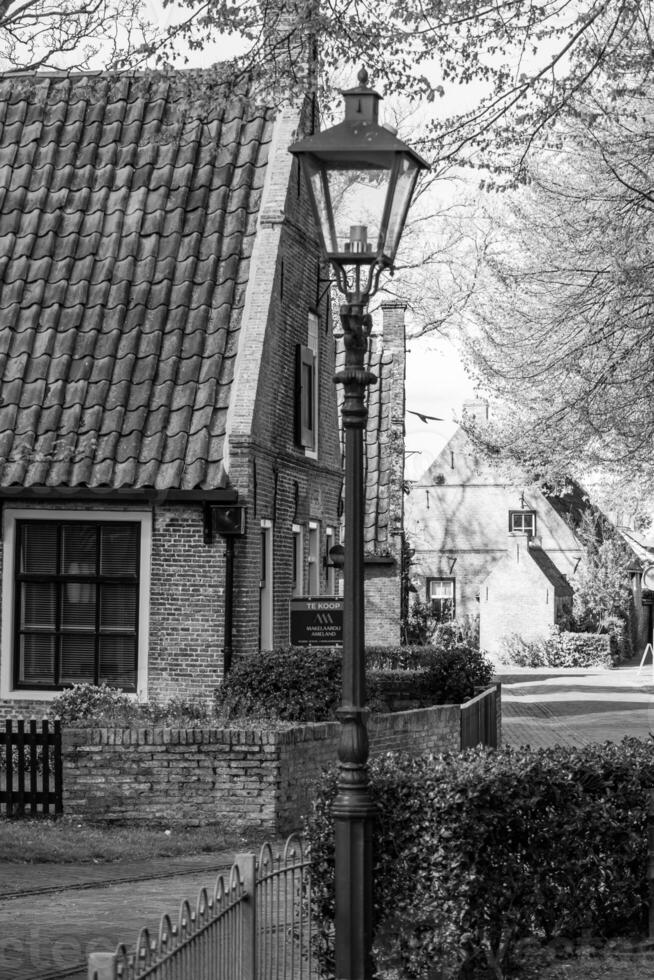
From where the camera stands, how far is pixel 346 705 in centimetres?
750

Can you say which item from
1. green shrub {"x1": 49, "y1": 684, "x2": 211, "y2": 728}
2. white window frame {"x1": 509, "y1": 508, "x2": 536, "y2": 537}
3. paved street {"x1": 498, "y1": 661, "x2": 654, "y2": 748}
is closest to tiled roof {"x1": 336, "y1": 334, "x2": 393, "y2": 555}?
paved street {"x1": 498, "y1": 661, "x2": 654, "y2": 748}

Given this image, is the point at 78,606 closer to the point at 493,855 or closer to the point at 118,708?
the point at 118,708

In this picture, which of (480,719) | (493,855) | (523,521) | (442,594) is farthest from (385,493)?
(523,521)

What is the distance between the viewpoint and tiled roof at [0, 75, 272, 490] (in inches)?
712

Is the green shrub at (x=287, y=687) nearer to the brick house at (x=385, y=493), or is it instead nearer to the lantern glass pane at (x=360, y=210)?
the lantern glass pane at (x=360, y=210)

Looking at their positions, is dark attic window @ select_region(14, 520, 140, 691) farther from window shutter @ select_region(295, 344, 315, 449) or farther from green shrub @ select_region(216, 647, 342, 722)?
window shutter @ select_region(295, 344, 315, 449)

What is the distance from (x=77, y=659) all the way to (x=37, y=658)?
0.49 meters

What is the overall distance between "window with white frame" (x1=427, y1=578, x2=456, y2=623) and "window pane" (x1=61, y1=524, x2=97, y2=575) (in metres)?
39.2

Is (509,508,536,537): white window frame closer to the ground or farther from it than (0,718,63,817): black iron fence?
farther from it

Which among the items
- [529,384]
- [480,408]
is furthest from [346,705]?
[480,408]

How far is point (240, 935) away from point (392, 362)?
24.9 metres

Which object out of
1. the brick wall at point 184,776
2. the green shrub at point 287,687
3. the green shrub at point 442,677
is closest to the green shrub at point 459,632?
the green shrub at point 442,677

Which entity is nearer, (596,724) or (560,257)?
(560,257)

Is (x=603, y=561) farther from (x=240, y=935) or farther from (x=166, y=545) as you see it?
(x=240, y=935)
